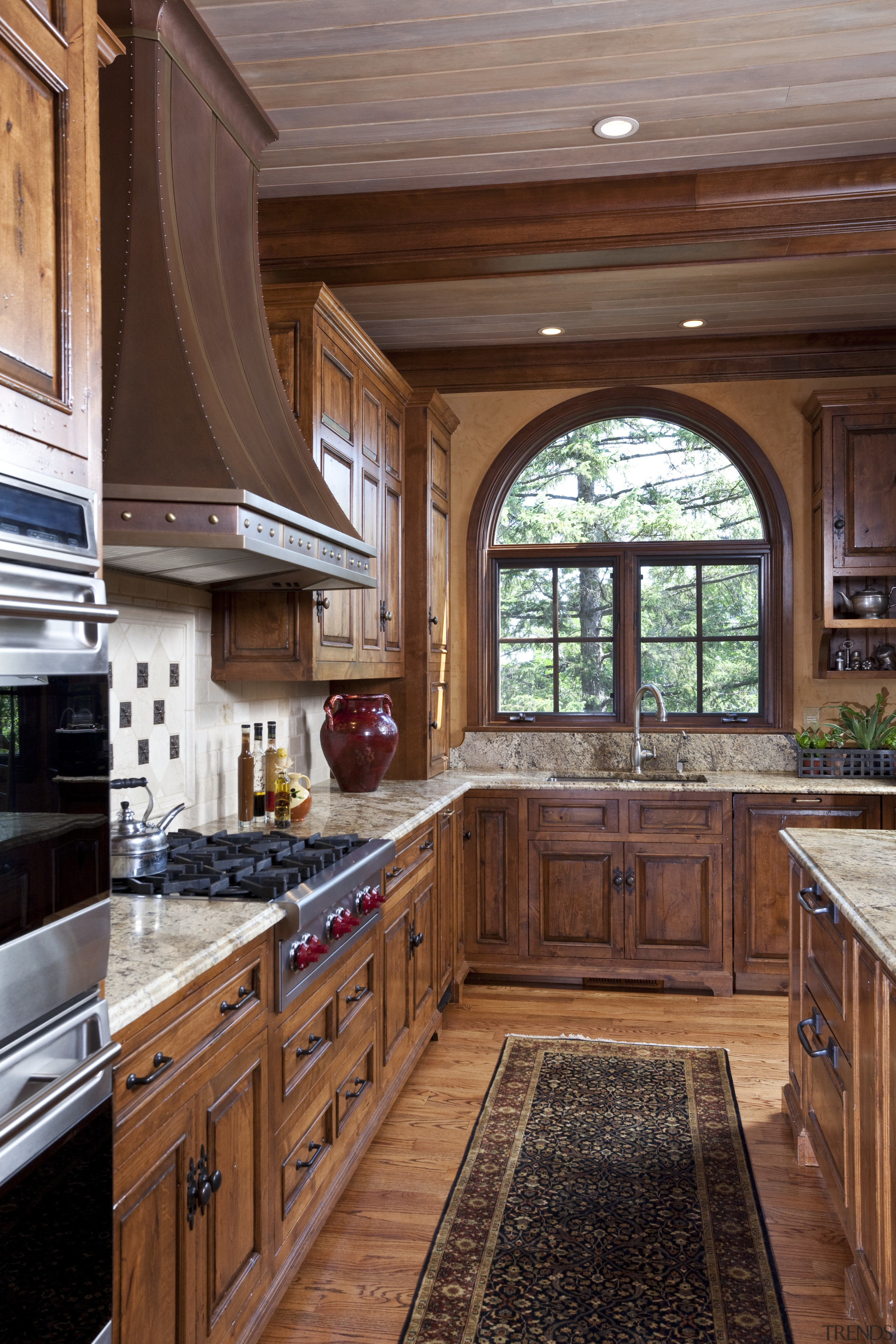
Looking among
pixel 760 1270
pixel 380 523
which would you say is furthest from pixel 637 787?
pixel 760 1270

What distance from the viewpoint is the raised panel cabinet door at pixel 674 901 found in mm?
4277

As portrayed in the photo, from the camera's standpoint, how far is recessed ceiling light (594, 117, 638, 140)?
2797mm

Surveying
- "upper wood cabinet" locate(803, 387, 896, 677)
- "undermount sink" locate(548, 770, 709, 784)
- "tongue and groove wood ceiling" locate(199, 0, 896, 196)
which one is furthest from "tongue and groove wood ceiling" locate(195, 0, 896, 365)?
"undermount sink" locate(548, 770, 709, 784)

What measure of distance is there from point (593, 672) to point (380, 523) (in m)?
1.56

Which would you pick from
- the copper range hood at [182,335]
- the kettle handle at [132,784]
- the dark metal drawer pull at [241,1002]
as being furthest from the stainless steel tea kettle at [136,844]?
the copper range hood at [182,335]

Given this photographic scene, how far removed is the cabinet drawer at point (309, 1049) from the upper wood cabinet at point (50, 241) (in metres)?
1.31

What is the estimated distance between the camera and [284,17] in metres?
2.35

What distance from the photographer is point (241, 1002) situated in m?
1.83

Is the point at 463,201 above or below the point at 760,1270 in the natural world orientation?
above

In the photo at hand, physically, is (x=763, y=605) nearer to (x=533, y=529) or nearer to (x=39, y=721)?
(x=533, y=529)

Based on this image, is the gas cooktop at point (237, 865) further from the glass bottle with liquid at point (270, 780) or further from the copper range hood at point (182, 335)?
the copper range hood at point (182, 335)

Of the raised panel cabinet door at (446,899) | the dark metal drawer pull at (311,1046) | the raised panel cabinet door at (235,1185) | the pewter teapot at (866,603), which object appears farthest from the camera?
the pewter teapot at (866,603)

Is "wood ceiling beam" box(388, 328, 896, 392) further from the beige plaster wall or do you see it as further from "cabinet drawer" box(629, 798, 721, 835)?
"cabinet drawer" box(629, 798, 721, 835)

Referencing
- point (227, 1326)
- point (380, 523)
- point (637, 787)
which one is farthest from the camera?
point (637, 787)
